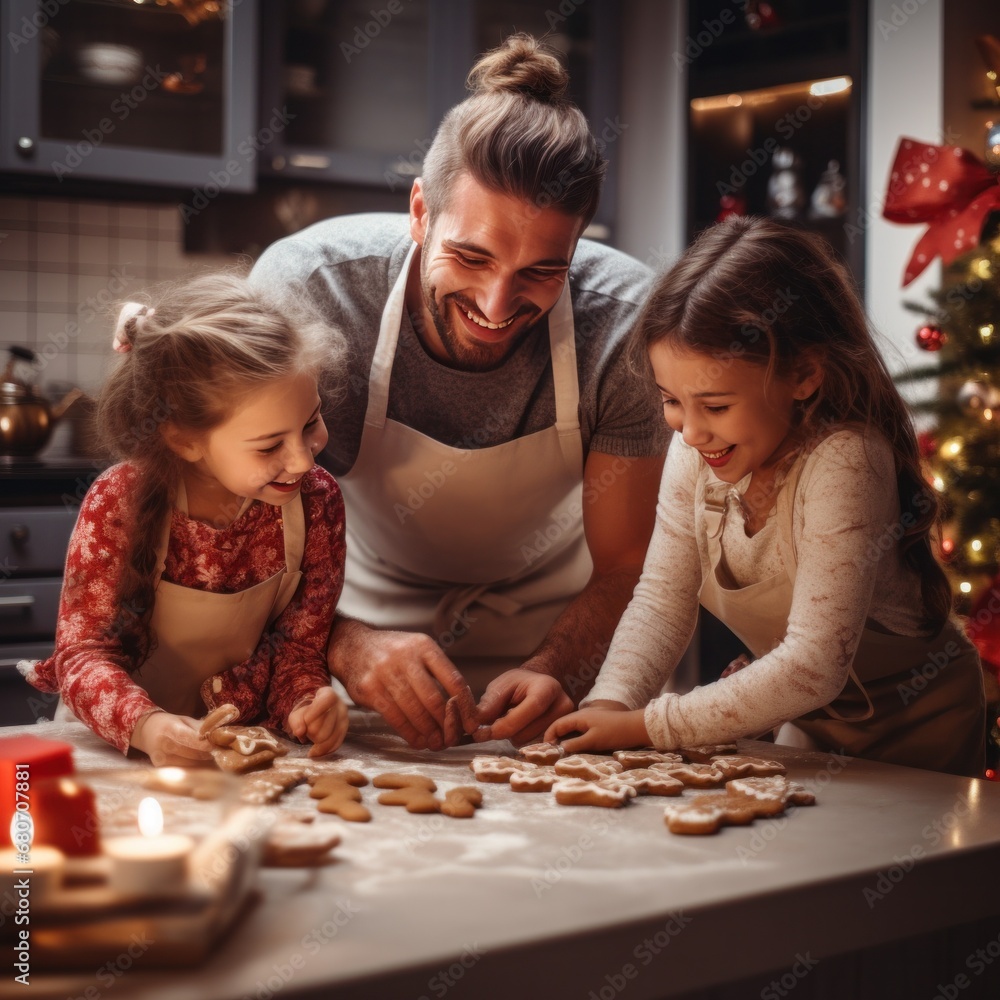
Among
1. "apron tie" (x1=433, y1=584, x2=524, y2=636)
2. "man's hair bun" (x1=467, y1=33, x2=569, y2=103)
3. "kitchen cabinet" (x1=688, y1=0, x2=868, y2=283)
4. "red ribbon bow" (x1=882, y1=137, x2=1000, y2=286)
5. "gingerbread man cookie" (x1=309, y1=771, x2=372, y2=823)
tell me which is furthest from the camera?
"kitchen cabinet" (x1=688, y1=0, x2=868, y2=283)

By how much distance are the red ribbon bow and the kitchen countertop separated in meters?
1.37

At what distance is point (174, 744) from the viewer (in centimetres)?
103

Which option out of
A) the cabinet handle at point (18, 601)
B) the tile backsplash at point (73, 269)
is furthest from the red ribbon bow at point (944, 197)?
the tile backsplash at point (73, 269)

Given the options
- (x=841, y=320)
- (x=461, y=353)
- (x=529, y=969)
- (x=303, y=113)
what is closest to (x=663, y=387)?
(x=841, y=320)

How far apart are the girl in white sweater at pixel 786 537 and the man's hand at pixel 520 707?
0.04 m

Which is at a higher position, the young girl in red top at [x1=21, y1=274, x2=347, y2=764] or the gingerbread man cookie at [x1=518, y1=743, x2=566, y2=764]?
the young girl in red top at [x1=21, y1=274, x2=347, y2=764]

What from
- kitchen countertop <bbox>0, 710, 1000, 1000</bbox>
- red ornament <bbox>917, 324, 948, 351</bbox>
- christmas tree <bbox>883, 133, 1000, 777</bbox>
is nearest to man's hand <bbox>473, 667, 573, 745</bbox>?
kitchen countertop <bbox>0, 710, 1000, 1000</bbox>

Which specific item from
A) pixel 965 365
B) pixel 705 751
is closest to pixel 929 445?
pixel 965 365

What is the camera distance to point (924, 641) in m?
1.30

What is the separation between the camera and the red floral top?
1.13 m

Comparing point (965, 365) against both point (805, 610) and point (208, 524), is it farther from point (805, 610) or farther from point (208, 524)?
point (208, 524)

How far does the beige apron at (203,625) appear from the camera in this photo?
4.06 ft

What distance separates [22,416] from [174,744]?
181 cm

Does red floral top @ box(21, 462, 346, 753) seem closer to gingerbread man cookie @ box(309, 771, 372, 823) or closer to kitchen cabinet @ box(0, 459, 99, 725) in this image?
gingerbread man cookie @ box(309, 771, 372, 823)
